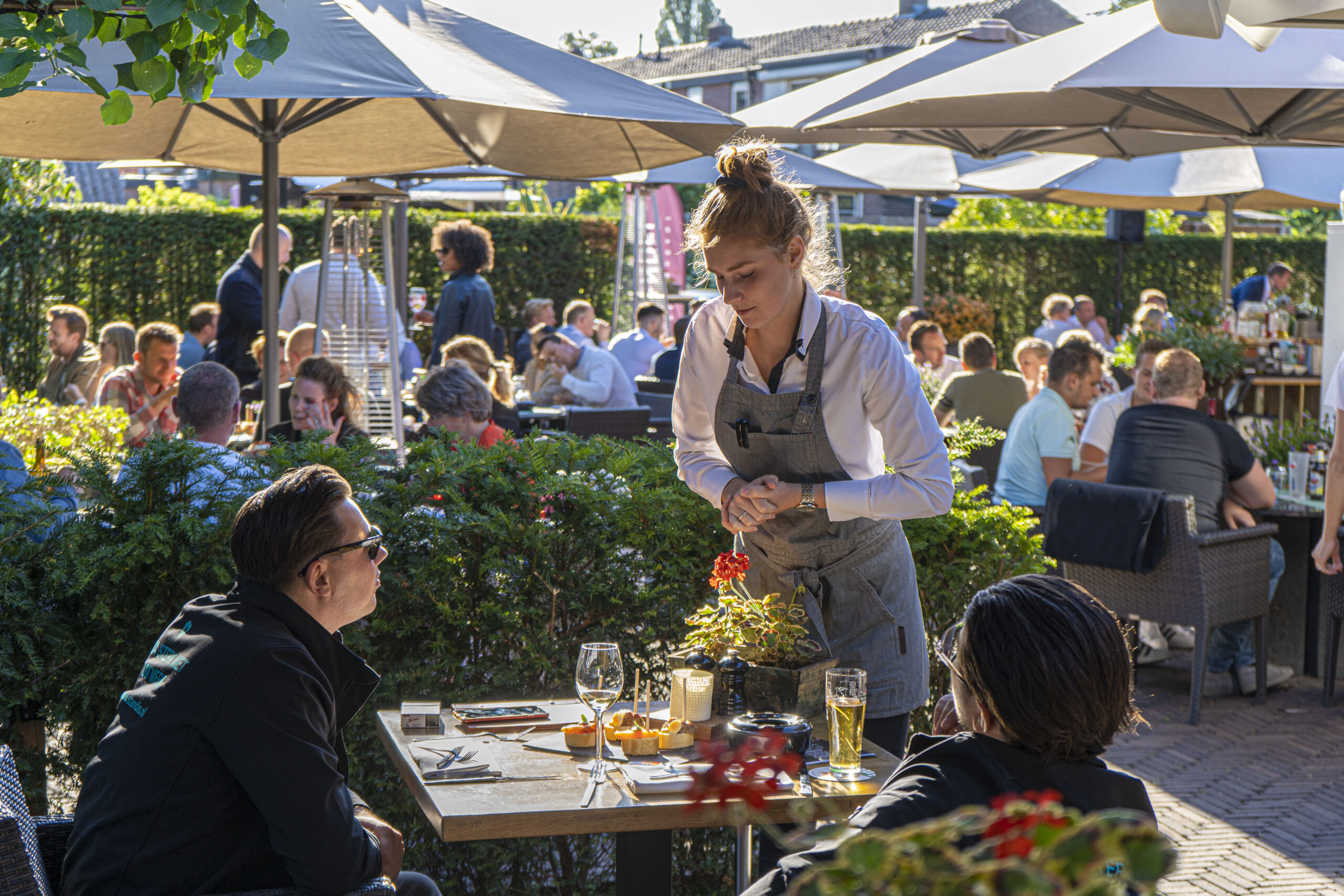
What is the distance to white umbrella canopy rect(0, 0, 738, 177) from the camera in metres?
4.05

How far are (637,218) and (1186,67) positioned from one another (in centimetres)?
1020

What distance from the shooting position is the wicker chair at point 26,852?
1.84m

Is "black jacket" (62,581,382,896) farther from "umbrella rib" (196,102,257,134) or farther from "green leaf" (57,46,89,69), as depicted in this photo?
"umbrella rib" (196,102,257,134)

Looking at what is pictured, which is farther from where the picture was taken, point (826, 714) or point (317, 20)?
point (317, 20)

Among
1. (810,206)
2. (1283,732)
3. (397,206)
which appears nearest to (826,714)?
(810,206)

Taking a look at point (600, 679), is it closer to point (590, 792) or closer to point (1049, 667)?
point (590, 792)

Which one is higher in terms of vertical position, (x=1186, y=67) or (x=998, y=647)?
(x=1186, y=67)

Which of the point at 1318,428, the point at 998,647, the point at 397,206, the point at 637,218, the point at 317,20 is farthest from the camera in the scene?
the point at 637,218

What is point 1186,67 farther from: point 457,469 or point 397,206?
point 397,206

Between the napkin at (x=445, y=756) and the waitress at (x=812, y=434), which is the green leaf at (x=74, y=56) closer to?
the waitress at (x=812, y=434)

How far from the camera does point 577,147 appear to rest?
614 centimetres

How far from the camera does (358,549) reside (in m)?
2.26

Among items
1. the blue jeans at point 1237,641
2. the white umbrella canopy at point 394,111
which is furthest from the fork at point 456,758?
the blue jeans at point 1237,641

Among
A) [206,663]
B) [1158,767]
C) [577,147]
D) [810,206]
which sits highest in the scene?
[577,147]
